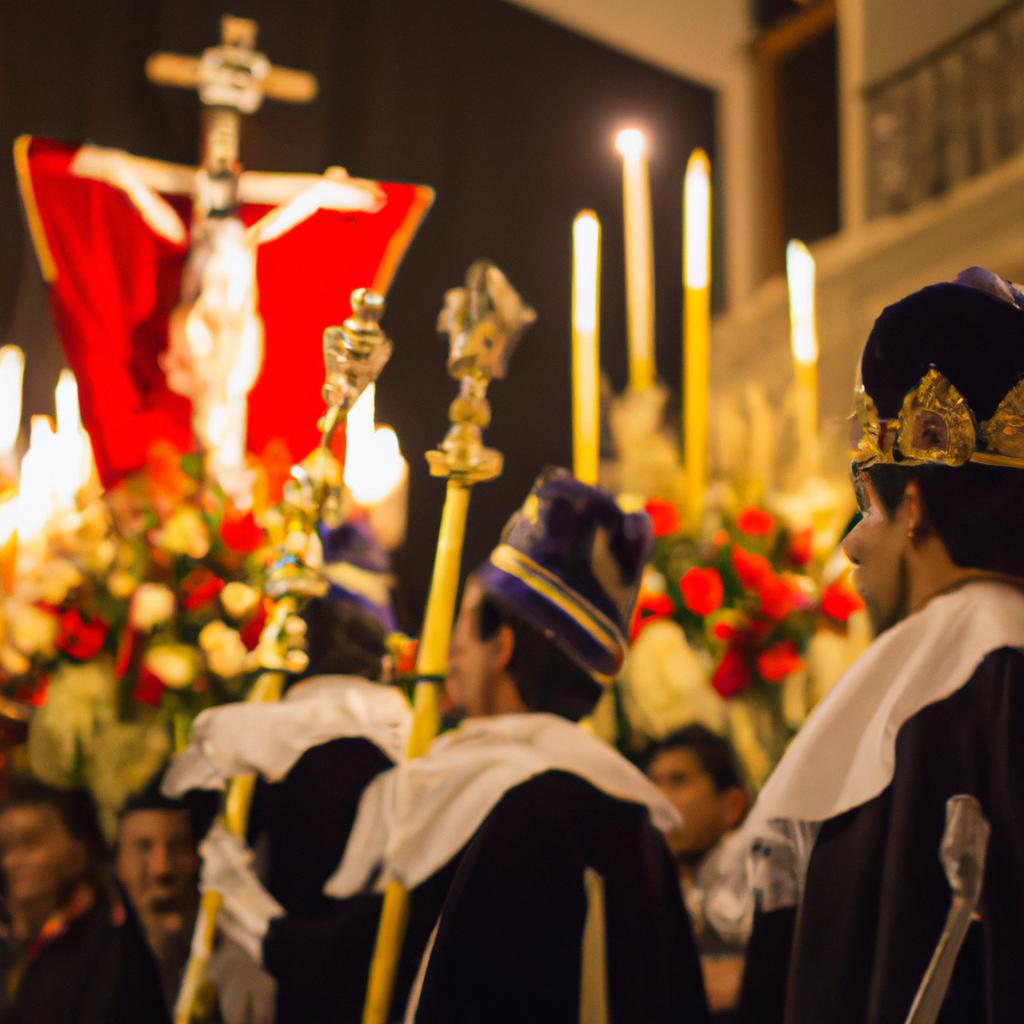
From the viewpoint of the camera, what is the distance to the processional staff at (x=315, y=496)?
2.20 metres

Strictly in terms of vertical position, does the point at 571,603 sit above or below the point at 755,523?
below

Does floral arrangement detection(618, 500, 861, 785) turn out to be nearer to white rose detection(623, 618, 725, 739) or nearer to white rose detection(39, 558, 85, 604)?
white rose detection(623, 618, 725, 739)

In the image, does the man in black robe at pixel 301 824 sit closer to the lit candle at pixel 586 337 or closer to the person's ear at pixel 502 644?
the person's ear at pixel 502 644

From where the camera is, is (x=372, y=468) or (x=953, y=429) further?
(x=372, y=468)

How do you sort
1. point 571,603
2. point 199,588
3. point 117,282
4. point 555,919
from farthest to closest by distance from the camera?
point 117,282, point 199,588, point 571,603, point 555,919

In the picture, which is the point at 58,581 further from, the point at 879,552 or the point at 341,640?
the point at 879,552

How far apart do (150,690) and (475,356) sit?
0.77 metres

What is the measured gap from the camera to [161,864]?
8.06 ft

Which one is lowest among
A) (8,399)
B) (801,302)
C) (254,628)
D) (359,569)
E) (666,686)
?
(666,686)

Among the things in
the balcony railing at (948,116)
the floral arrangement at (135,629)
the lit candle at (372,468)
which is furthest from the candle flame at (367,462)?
the balcony railing at (948,116)

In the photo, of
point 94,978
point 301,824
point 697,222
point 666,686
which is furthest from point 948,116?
point 94,978

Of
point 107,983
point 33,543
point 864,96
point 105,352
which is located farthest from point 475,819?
point 864,96

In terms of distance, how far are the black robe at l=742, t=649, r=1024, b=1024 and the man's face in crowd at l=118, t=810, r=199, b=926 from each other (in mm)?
1100

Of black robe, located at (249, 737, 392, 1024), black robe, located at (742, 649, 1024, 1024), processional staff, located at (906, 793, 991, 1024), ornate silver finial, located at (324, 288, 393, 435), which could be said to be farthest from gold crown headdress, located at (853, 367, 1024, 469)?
black robe, located at (249, 737, 392, 1024)
